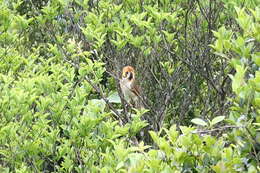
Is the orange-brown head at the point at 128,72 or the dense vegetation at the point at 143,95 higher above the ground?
the dense vegetation at the point at 143,95

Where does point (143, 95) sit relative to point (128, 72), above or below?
below

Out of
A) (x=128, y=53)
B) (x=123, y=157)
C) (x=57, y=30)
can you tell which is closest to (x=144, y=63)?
(x=128, y=53)

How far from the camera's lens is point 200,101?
235 inches

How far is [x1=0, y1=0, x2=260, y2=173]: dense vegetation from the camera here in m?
2.86

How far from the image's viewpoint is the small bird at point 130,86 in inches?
219

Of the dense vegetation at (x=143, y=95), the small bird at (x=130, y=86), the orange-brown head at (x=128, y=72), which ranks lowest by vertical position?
the small bird at (x=130, y=86)

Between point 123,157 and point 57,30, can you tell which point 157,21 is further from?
point 123,157

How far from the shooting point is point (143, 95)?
18.1 feet

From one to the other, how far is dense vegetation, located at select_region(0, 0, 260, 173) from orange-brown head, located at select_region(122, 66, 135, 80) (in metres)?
0.06

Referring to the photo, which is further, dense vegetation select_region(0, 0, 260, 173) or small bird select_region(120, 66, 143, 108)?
small bird select_region(120, 66, 143, 108)

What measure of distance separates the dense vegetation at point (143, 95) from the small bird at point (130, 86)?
0.25ft

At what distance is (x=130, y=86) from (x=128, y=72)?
0.86ft

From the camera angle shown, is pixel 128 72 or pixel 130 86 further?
pixel 130 86

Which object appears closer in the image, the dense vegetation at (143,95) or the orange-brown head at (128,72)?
the dense vegetation at (143,95)
